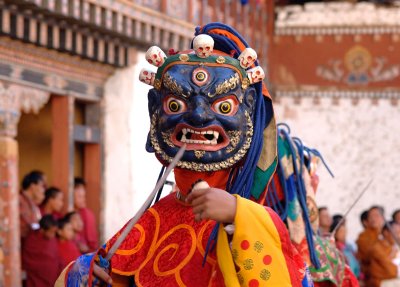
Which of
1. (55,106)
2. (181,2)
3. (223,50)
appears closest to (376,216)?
(181,2)

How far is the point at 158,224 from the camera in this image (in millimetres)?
5023

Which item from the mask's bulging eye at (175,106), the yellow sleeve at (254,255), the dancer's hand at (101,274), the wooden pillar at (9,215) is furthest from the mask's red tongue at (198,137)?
the wooden pillar at (9,215)

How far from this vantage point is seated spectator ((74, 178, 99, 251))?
439 inches

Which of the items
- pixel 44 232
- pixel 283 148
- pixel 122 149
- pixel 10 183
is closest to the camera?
pixel 283 148

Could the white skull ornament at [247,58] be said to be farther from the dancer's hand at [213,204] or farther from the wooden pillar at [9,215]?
the wooden pillar at [9,215]

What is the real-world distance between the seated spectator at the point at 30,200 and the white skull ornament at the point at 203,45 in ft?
17.7

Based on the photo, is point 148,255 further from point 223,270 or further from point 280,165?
point 280,165

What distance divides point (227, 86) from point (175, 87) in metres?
0.20

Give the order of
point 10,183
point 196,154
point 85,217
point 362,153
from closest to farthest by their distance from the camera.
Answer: point 196,154
point 10,183
point 85,217
point 362,153

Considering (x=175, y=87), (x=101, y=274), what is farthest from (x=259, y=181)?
(x=101, y=274)

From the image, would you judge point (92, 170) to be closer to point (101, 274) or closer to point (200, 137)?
point (200, 137)

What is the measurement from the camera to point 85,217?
11195 mm

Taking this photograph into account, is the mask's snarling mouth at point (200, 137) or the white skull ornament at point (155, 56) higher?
the white skull ornament at point (155, 56)

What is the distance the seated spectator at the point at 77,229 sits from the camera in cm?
1012
